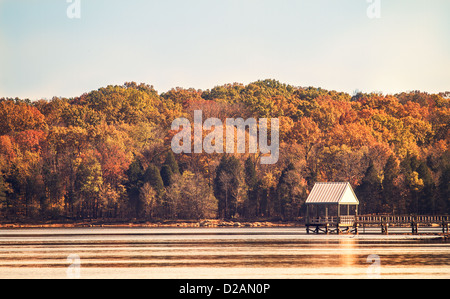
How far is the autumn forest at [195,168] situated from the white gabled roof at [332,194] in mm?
30248

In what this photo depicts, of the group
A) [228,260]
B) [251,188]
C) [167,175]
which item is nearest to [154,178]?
[167,175]

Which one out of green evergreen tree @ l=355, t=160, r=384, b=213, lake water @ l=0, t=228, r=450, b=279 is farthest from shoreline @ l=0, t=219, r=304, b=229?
lake water @ l=0, t=228, r=450, b=279

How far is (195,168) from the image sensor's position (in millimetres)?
132625

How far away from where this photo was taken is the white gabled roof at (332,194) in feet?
277

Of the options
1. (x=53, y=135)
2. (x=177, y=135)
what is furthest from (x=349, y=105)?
(x=53, y=135)

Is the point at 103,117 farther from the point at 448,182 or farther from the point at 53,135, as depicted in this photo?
the point at 448,182

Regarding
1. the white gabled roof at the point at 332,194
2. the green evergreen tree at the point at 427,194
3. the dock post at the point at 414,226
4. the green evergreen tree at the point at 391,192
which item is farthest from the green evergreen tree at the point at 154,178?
the dock post at the point at 414,226

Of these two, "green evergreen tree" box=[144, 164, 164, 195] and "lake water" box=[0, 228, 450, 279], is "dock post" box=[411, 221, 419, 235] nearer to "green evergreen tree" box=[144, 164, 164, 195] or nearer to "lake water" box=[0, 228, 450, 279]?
"lake water" box=[0, 228, 450, 279]

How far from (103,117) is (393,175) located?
51895 millimetres

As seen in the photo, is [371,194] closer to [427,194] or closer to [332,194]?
[427,194]

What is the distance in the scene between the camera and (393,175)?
4599 inches

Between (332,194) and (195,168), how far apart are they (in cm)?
4990

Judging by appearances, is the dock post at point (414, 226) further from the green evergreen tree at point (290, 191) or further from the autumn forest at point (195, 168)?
the green evergreen tree at point (290, 191)

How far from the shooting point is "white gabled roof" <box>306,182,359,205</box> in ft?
277
